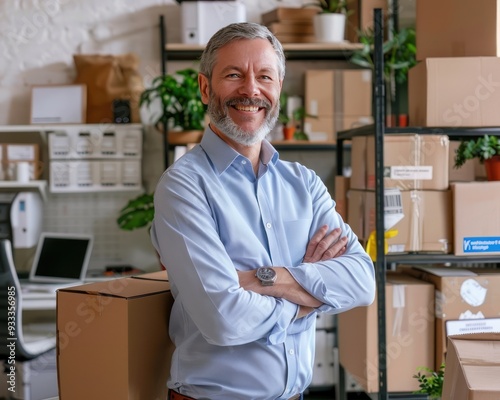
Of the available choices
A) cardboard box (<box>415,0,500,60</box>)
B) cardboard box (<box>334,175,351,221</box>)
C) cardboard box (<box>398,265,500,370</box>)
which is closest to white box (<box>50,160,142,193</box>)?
cardboard box (<box>334,175,351,221</box>)

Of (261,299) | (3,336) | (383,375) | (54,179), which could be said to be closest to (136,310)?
(261,299)

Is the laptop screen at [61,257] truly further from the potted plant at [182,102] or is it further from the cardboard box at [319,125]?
the cardboard box at [319,125]

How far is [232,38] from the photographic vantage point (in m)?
1.67

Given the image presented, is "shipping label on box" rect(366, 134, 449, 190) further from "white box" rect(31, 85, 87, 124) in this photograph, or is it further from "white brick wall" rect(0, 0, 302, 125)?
"white box" rect(31, 85, 87, 124)

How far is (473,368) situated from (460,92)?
156 centimetres

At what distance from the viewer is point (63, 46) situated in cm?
432

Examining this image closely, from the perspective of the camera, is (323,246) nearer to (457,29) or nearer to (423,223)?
(423,223)

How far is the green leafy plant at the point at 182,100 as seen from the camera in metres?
3.86

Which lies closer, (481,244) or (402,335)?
(481,244)

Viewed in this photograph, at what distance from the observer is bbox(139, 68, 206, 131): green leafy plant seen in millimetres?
3859

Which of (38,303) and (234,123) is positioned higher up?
(234,123)

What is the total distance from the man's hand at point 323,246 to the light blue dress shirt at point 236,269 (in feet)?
0.07

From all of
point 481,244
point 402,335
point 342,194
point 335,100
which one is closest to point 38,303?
point 342,194

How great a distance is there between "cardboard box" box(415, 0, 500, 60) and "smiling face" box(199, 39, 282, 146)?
1.26m
